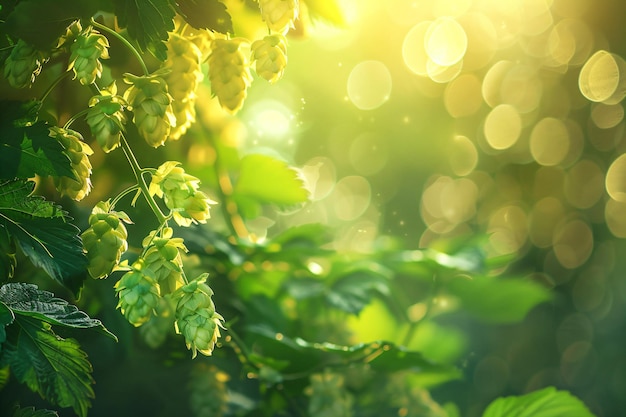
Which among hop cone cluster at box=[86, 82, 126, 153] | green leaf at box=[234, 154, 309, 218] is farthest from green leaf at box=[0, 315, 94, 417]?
green leaf at box=[234, 154, 309, 218]

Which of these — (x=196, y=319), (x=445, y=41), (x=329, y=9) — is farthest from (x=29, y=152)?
(x=445, y=41)

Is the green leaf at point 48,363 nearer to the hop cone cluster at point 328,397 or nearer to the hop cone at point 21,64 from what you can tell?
the hop cone at point 21,64

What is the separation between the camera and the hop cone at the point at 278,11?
0.48m

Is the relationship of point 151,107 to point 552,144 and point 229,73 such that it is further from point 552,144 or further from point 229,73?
point 552,144

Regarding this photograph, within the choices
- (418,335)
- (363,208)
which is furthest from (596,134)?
(418,335)

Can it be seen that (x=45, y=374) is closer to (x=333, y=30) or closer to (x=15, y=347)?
(x=15, y=347)

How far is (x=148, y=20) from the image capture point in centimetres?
46

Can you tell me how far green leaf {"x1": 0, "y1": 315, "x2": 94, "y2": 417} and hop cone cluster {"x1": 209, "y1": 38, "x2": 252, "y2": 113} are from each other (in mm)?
204

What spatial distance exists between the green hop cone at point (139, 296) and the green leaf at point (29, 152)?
0.07 metres

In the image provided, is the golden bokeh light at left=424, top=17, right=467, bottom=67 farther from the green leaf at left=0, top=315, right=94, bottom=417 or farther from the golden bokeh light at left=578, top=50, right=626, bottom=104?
the green leaf at left=0, top=315, right=94, bottom=417

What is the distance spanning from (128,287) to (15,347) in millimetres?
72

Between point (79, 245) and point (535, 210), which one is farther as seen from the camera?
point (535, 210)

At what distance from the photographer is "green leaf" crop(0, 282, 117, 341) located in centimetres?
42

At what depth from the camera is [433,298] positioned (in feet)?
3.17
